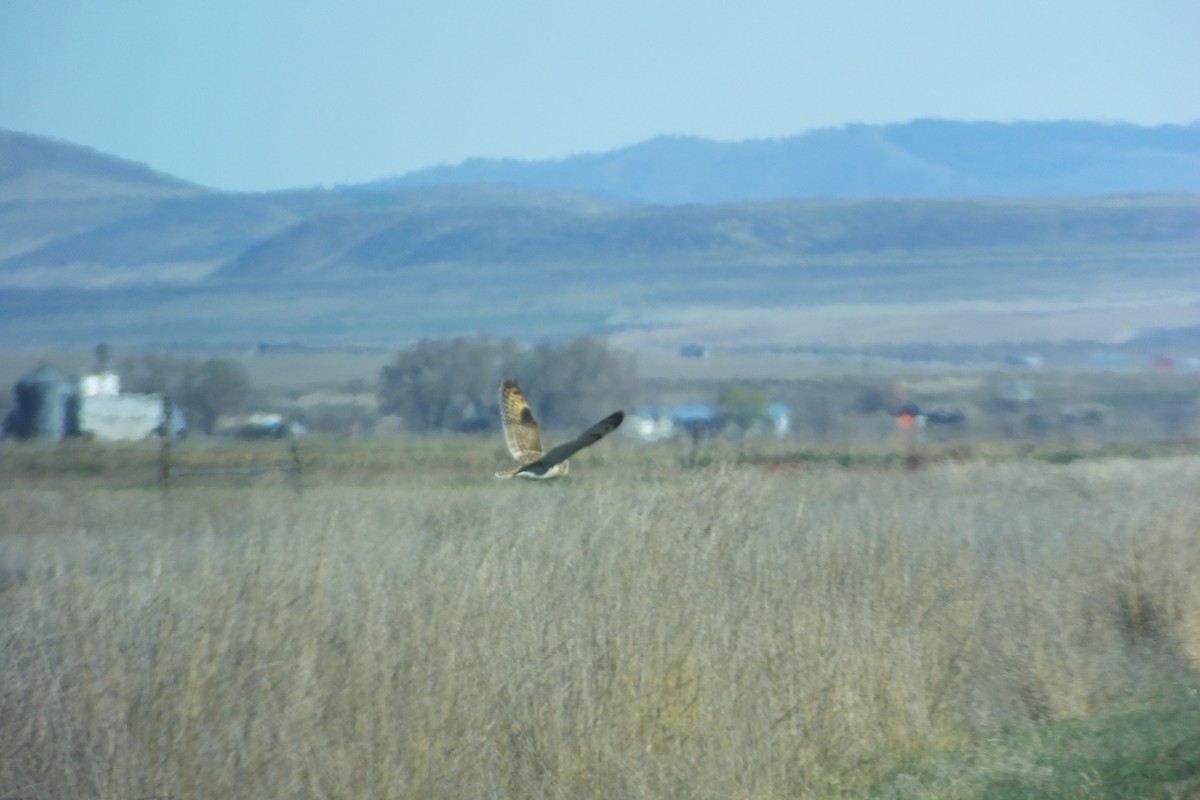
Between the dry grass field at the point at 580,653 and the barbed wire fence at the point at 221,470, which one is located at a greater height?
the dry grass field at the point at 580,653

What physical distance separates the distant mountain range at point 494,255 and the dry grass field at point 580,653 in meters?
63.3

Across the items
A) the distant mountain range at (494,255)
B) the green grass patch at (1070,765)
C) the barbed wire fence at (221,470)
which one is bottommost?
the barbed wire fence at (221,470)

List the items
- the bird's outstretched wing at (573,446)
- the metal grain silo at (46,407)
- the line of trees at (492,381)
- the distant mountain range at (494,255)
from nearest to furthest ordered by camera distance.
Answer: the bird's outstretched wing at (573,446) → the line of trees at (492,381) → the metal grain silo at (46,407) → the distant mountain range at (494,255)

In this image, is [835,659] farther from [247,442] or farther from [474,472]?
[247,442]

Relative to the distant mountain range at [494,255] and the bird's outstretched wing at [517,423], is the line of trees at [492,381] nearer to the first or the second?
the distant mountain range at [494,255]

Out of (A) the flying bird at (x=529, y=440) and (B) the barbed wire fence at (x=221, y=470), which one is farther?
(B) the barbed wire fence at (x=221, y=470)

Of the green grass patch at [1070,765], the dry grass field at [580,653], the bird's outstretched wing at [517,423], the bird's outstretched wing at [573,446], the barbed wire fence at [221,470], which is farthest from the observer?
the barbed wire fence at [221,470]

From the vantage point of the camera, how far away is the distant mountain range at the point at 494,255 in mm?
99250

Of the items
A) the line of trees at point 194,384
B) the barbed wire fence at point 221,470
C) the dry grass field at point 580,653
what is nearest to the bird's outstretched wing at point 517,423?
the dry grass field at point 580,653

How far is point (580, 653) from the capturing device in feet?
27.7

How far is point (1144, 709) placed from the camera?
1062 centimetres

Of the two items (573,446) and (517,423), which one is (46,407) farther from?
(573,446)

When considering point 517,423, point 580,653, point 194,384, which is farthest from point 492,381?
point 517,423

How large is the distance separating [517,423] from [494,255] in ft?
466
